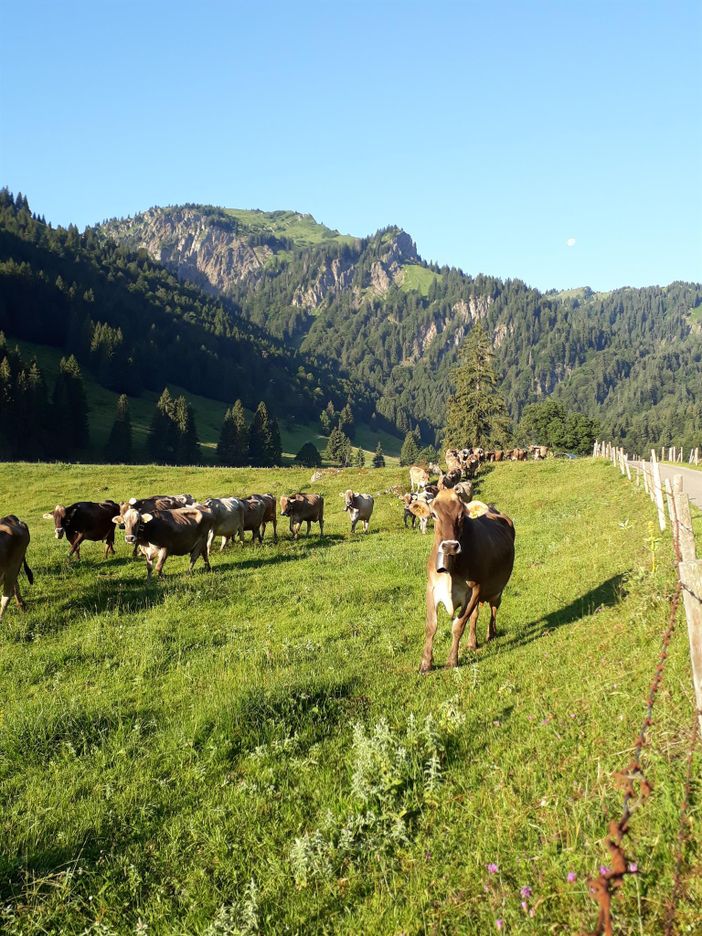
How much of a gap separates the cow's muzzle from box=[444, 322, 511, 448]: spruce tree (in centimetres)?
6585

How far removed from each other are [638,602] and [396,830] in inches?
263

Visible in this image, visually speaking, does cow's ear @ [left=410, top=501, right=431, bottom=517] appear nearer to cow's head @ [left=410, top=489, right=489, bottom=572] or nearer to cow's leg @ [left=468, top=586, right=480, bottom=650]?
cow's head @ [left=410, top=489, right=489, bottom=572]

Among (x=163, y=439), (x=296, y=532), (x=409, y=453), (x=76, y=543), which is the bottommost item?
(x=409, y=453)

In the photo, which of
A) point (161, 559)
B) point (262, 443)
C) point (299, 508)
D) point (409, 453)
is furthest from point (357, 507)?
point (409, 453)

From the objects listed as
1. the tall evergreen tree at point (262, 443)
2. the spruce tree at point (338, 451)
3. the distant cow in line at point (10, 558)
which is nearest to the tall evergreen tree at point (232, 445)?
the tall evergreen tree at point (262, 443)

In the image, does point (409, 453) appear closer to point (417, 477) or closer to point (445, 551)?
point (417, 477)

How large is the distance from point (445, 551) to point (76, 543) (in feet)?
55.7

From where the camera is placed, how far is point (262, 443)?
118188 millimetres

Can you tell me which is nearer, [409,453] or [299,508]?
[299,508]

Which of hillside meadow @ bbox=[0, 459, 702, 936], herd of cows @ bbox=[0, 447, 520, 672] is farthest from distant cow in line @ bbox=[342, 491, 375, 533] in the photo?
hillside meadow @ bbox=[0, 459, 702, 936]

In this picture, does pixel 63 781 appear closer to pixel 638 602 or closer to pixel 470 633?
pixel 470 633

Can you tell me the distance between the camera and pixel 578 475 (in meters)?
38.7

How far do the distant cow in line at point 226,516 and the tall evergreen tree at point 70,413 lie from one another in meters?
84.2

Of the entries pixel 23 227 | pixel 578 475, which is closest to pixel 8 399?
pixel 578 475
